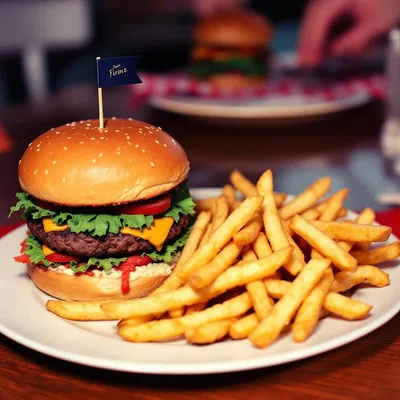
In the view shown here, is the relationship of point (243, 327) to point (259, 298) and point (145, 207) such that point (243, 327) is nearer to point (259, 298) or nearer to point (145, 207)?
point (259, 298)

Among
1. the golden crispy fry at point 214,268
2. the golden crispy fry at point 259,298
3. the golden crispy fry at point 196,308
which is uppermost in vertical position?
the golden crispy fry at point 214,268

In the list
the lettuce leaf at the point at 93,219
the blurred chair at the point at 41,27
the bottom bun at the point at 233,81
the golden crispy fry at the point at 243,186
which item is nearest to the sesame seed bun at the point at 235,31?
the bottom bun at the point at 233,81

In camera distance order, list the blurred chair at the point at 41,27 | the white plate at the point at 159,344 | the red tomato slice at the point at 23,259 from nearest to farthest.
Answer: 1. the white plate at the point at 159,344
2. the red tomato slice at the point at 23,259
3. the blurred chair at the point at 41,27

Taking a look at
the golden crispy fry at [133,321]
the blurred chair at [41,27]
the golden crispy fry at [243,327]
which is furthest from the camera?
the blurred chair at [41,27]

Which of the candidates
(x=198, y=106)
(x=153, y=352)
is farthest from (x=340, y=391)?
(x=198, y=106)

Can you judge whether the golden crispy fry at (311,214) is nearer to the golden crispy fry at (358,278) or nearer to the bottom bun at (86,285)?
the golden crispy fry at (358,278)

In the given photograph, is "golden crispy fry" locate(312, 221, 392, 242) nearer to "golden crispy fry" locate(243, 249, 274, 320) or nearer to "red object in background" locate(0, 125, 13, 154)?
"golden crispy fry" locate(243, 249, 274, 320)
